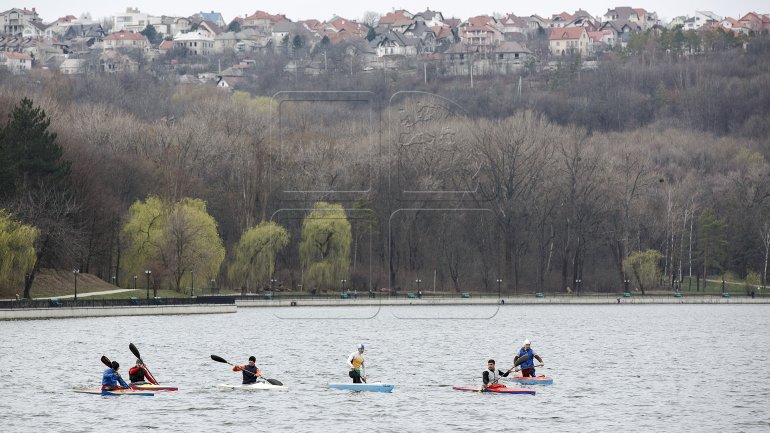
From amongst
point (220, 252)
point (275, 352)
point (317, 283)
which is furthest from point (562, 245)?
point (275, 352)

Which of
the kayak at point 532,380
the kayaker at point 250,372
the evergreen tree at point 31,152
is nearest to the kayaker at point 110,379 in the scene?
the kayaker at point 250,372

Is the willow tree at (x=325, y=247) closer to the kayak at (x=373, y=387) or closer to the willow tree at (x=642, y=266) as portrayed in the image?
the willow tree at (x=642, y=266)

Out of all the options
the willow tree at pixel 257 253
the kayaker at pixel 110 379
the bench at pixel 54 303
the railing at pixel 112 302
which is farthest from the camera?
the willow tree at pixel 257 253

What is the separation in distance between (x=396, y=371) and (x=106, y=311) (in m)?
28.2

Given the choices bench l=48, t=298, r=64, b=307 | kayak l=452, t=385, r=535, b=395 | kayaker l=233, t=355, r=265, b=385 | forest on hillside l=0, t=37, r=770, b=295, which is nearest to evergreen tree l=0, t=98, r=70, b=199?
forest on hillside l=0, t=37, r=770, b=295

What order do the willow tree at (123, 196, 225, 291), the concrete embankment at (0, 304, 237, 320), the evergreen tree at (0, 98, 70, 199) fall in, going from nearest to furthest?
the concrete embankment at (0, 304, 237, 320) → the evergreen tree at (0, 98, 70, 199) → the willow tree at (123, 196, 225, 291)

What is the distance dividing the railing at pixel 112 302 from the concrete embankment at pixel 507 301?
3.57m

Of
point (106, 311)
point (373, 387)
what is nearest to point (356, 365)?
point (373, 387)

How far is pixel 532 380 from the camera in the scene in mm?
56812

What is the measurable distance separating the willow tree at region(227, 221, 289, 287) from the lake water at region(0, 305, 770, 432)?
3321 millimetres

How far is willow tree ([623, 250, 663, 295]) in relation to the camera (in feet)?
398

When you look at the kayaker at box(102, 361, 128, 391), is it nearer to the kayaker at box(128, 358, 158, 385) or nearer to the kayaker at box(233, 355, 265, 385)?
the kayaker at box(128, 358, 158, 385)

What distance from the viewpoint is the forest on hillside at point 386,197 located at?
9212 cm

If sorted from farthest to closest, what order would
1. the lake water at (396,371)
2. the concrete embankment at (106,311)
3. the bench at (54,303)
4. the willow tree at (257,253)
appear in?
the willow tree at (257,253) → the bench at (54,303) → the concrete embankment at (106,311) → the lake water at (396,371)
